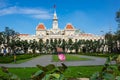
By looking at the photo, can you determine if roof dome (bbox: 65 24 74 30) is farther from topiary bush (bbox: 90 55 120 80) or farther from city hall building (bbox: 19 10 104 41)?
topiary bush (bbox: 90 55 120 80)

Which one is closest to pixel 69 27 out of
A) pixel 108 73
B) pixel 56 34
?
pixel 56 34

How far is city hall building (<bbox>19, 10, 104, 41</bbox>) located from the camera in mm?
147375

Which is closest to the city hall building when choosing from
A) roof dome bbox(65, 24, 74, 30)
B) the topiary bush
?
roof dome bbox(65, 24, 74, 30)

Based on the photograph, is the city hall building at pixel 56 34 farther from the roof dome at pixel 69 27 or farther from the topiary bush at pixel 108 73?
the topiary bush at pixel 108 73

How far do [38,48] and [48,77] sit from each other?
123 metres

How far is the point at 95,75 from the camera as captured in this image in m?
1.82

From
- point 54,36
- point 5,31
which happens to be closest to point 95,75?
point 5,31

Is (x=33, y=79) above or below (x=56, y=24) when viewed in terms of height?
below

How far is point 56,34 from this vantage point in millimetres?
150875

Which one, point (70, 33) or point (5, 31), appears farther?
point (70, 33)

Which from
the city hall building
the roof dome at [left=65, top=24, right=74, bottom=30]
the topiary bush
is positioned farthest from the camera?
the roof dome at [left=65, top=24, right=74, bottom=30]

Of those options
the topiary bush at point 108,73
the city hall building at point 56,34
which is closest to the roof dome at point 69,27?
the city hall building at point 56,34

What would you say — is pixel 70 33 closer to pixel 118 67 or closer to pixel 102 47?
pixel 102 47

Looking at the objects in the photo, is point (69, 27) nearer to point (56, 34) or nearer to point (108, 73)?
point (56, 34)
